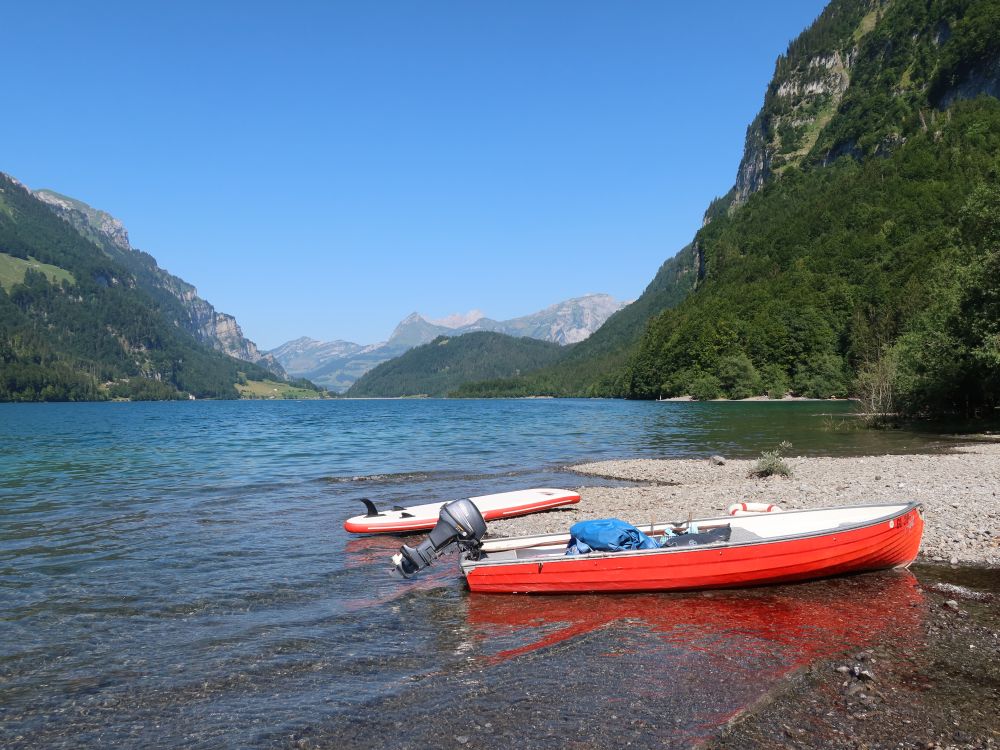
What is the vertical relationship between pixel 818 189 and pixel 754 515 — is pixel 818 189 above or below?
above

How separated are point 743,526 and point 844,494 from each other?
305 inches

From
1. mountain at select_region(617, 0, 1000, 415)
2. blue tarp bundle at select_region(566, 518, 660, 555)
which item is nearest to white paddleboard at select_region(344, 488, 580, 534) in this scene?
blue tarp bundle at select_region(566, 518, 660, 555)

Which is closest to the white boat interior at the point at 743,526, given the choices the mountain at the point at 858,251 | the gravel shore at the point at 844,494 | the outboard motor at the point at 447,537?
the outboard motor at the point at 447,537

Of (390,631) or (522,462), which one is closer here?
(390,631)

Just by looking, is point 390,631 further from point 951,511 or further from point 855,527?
point 951,511

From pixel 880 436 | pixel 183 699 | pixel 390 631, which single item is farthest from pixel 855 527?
pixel 880 436

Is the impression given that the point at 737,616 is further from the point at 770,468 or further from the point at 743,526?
the point at 770,468

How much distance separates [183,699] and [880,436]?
49.2 m

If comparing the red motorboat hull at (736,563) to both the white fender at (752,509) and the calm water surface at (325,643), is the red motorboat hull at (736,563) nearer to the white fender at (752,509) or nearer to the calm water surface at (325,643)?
the calm water surface at (325,643)

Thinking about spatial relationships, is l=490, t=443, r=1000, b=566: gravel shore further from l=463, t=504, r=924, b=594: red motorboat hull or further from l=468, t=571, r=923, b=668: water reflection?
l=468, t=571, r=923, b=668: water reflection

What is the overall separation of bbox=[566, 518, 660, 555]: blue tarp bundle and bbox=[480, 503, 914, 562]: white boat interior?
2.01 ft

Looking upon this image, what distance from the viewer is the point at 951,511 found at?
702 inches

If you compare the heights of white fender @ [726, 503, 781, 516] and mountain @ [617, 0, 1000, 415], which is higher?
mountain @ [617, 0, 1000, 415]

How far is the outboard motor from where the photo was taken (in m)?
14.3
